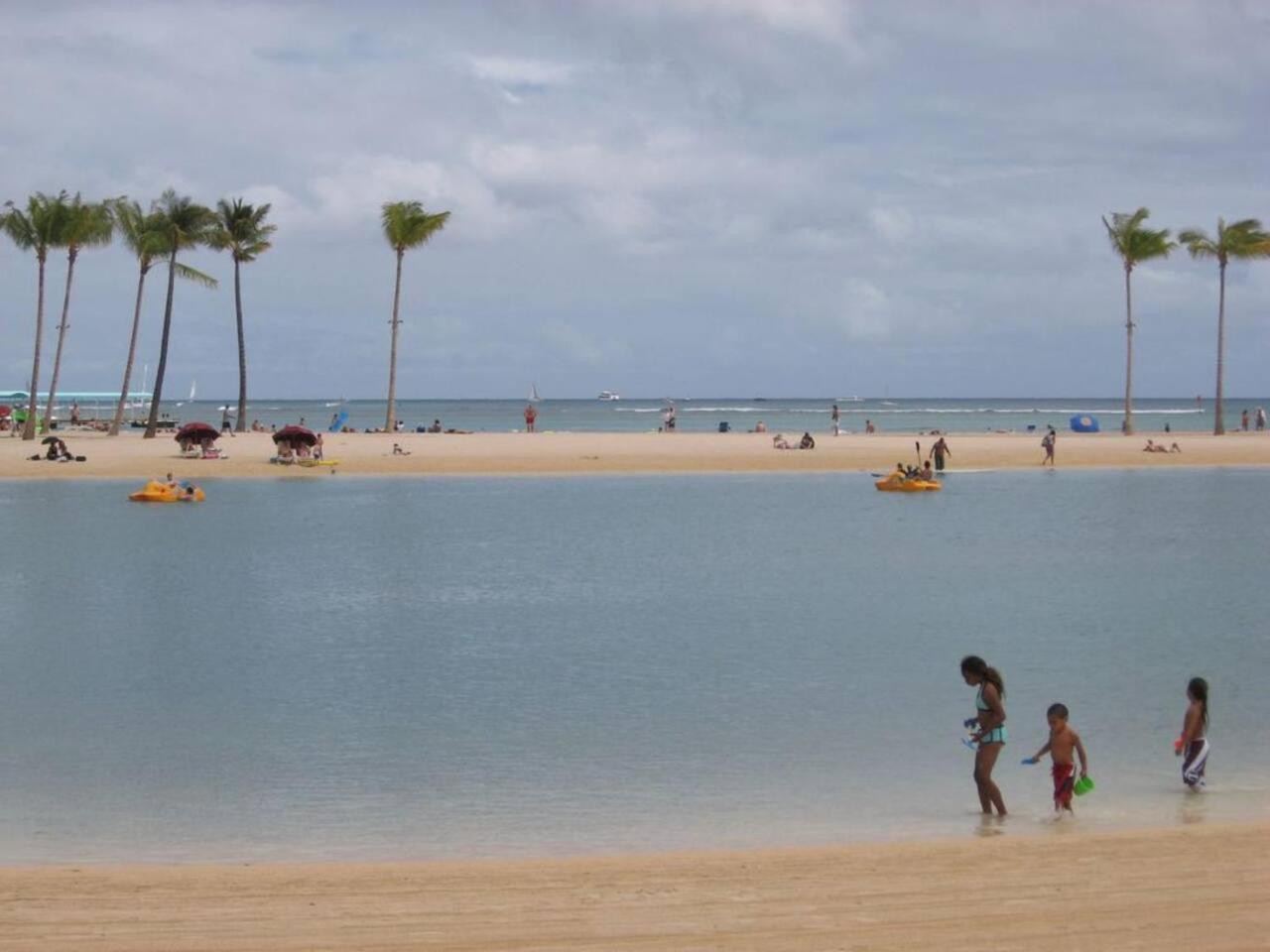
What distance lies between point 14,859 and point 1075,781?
8664mm

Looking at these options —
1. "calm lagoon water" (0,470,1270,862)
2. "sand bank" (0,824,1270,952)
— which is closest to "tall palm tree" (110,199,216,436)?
"calm lagoon water" (0,470,1270,862)

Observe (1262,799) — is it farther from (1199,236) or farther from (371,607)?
(1199,236)

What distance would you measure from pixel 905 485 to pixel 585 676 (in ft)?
108

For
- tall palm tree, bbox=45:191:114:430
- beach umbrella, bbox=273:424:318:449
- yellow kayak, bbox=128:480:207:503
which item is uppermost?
tall palm tree, bbox=45:191:114:430

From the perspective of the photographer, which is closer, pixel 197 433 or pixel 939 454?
pixel 197 433

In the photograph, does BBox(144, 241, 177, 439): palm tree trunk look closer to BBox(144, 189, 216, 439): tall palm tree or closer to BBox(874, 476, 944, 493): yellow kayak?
BBox(144, 189, 216, 439): tall palm tree

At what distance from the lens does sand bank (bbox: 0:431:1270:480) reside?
56438 millimetres

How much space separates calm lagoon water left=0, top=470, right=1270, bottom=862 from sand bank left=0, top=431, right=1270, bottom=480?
15.2 meters

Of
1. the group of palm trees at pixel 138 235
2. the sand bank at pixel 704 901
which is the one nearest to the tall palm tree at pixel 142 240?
the group of palm trees at pixel 138 235

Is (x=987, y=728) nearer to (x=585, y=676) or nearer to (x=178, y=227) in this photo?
(x=585, y=676)

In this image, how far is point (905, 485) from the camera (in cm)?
5034

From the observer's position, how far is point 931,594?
27469 mm

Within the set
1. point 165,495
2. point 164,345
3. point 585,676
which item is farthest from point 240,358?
point 585,676

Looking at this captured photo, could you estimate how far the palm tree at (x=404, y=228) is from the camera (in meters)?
75.5
